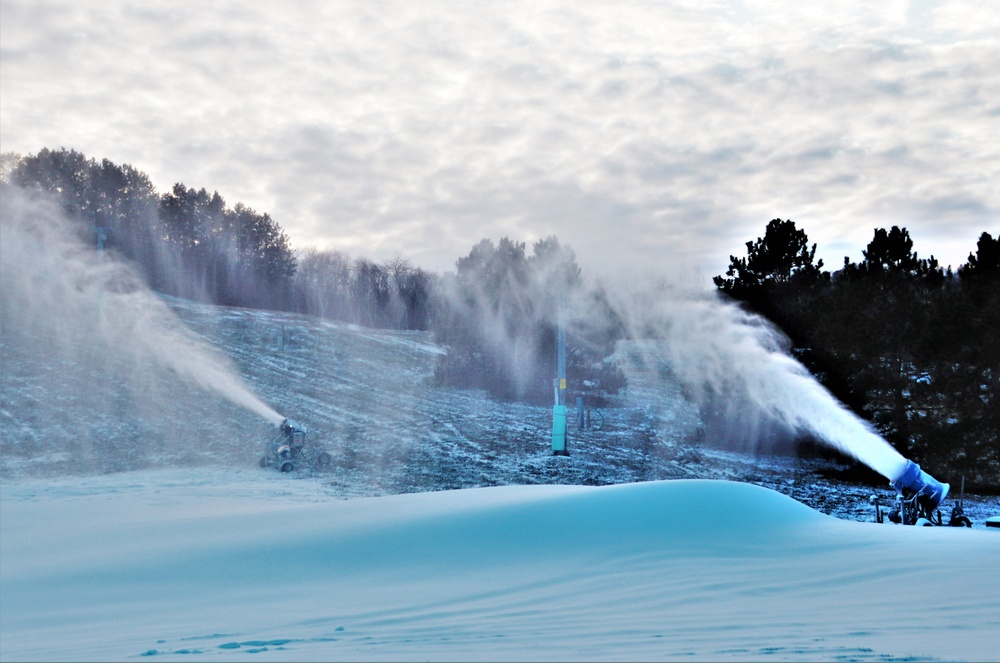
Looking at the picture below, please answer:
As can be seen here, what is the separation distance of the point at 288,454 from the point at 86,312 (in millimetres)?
28055

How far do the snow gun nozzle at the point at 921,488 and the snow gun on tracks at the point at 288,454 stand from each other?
1342 centimetres

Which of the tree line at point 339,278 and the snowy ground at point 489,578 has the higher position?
the tree line at point 339,278

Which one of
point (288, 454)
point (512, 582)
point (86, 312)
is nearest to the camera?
point (512, 582)

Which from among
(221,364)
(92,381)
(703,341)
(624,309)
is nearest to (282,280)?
(221,364)

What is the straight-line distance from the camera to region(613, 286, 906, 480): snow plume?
67.5ft

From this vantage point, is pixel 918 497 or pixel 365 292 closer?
pixel 918 497

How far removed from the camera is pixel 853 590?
6648 mm

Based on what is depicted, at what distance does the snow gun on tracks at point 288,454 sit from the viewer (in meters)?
20.3

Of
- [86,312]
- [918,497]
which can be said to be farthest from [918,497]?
[86,312]

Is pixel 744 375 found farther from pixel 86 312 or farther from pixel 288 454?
pixel 86 312

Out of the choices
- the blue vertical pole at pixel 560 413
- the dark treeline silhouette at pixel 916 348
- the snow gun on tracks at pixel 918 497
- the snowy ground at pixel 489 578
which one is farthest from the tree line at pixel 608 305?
the snow gun on tracks at pixel 918 497

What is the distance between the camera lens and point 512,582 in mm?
6895

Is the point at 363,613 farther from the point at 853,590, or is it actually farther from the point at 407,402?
the point at 407,402

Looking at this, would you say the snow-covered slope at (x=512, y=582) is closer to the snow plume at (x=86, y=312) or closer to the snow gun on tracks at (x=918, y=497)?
the snow gun on tracks at (x=918, y=497)
